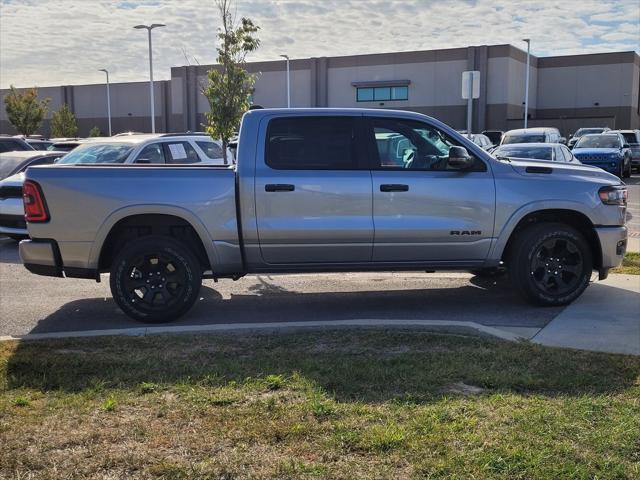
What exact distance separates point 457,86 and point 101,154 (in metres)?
A: 46.2

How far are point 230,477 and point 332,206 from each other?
3584 millimetres

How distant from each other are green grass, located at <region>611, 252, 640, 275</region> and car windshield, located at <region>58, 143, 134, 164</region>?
299 inches

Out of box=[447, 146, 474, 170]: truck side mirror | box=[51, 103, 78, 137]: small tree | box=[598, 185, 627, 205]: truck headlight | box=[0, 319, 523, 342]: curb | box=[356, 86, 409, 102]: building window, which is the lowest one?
box=[0, 319, 523, 342]: curb

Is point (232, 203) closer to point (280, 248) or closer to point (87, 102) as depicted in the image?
point (280, 248)

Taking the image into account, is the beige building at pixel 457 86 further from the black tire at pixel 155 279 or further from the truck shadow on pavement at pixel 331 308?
the black tire at pixel 155 279

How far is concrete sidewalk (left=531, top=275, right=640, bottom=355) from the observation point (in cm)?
569

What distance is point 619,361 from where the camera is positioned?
5.06 metres

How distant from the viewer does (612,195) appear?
7.02 m

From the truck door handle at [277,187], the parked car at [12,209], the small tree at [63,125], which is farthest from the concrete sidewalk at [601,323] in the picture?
the small tree at [63,125]

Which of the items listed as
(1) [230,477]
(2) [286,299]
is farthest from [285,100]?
(1) [230,477]

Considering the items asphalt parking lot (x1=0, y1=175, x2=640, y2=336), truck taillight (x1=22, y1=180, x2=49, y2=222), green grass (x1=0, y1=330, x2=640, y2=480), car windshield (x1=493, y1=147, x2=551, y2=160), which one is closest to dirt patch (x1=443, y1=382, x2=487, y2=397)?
green grass (x1=0, y1=330, x2=640, y2=480)

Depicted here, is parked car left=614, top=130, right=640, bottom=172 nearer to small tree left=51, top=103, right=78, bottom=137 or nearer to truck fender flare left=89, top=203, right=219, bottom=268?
truck fender flare left=89, top=203, right=219, bottom=268

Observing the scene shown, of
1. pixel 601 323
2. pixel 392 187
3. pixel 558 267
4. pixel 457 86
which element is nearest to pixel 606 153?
pixel 558 267

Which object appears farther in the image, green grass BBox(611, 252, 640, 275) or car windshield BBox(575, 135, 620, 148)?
car windshield BBox(575, 135, 620, 148)
